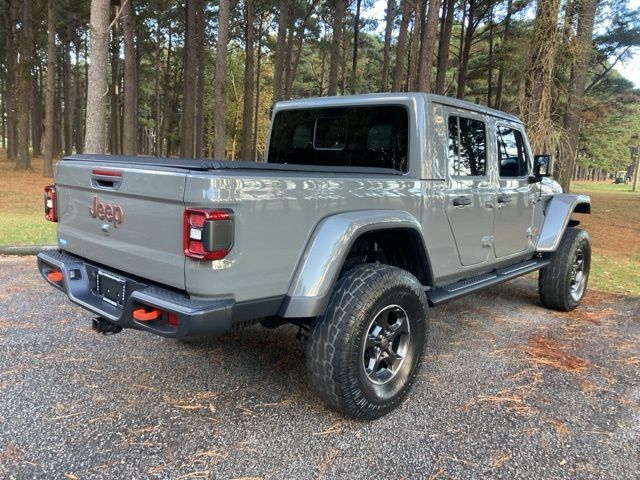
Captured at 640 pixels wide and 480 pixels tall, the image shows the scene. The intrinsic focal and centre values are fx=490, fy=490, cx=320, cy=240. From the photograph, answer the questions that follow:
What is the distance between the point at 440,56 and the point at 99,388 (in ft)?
56.2

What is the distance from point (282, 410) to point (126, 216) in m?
1.46

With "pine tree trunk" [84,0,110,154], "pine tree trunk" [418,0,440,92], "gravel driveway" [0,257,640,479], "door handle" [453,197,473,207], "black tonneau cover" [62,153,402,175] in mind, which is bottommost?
"gravel driveway" [0,257,640,479]

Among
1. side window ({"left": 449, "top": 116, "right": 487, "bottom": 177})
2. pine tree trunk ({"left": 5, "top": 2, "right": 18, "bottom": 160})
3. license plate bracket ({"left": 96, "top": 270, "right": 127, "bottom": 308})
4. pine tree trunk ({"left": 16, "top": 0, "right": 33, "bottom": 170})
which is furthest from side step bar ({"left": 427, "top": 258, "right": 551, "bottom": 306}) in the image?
pine tree trunk ({"left": 5, "top": 2, "right": 18, "bottom": 160})

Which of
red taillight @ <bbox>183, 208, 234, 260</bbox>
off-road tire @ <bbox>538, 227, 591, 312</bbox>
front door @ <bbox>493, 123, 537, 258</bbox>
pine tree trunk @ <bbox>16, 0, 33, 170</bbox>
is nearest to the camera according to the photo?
red taillight @ <bbox>183, 208, 234, 260</bbox>

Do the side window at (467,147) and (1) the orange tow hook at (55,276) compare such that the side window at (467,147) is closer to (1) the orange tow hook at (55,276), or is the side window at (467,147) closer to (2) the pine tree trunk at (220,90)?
(1) the orange tow hook at (55,276)

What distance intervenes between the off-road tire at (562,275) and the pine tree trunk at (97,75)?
739 cm

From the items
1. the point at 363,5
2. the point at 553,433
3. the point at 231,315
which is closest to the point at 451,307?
the point at 553,433

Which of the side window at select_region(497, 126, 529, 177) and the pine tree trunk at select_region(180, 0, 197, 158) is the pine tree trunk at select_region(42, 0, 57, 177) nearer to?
the pine tree trunk at select_region(180, 0, 197, 158)

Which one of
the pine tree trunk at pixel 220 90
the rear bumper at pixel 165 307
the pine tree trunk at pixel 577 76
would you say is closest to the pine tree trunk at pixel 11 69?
the pine tree trunk at pixel 220 90

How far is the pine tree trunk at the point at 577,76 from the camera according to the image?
9750 mm

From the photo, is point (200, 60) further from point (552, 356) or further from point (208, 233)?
point (208, 233)

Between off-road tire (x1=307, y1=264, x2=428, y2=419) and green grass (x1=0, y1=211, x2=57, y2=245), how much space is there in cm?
590

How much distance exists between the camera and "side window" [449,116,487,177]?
3.63m

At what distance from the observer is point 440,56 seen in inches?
688
